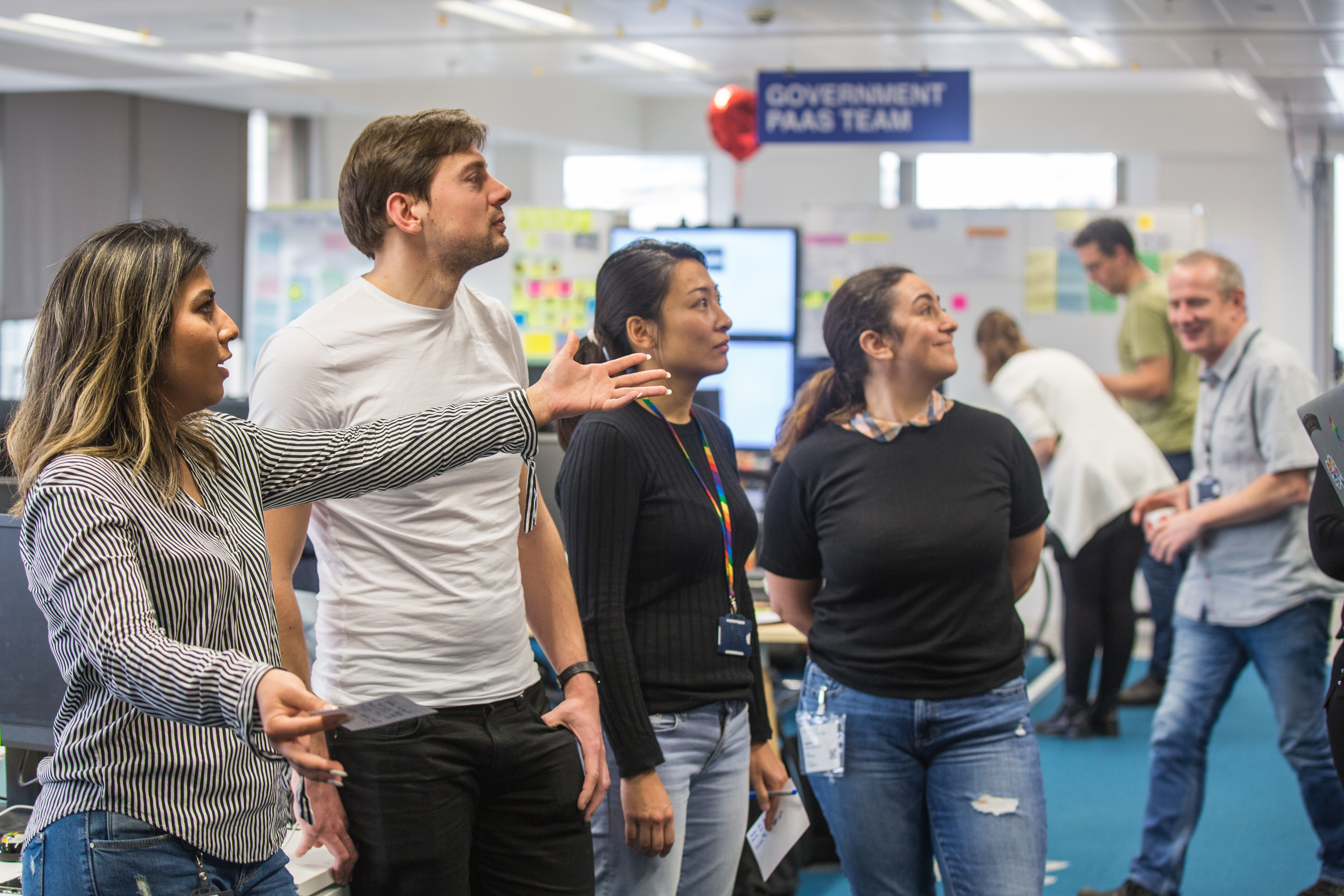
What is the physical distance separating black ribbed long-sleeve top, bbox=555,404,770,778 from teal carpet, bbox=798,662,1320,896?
1754 millimetres

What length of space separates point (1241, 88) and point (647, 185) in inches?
196

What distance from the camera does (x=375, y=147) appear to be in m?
1.69

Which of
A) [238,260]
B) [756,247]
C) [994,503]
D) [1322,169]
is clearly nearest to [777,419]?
[756,247]

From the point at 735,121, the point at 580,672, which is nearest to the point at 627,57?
the point at 735,121

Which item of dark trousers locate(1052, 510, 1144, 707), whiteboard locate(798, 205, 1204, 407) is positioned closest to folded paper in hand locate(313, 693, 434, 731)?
dark trousers locate(1052, 510, 1144, 707)

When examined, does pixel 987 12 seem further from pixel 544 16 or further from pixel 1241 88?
pixel 1241 88

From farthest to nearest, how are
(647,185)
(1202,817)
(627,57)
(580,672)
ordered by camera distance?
(647,185)
(627,57)
(1202,817)
(580,672)

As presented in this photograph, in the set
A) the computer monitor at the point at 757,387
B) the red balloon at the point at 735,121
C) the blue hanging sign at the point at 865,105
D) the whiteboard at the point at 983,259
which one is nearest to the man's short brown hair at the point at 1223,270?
the computer monitor at the point at 757,387

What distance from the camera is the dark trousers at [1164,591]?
16.6 ft

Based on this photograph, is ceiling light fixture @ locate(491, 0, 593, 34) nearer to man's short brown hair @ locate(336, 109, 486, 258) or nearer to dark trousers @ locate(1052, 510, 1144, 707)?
dark trousers @ locate(1052, 510, 1144, 707)

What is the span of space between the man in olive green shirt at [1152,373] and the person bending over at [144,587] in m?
4.33

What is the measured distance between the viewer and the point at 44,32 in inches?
285

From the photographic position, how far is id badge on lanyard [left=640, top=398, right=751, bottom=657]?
1840 millimetres

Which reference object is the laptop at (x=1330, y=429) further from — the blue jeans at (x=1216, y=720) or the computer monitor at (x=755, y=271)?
the computer monitor at (x=755, y=271)
